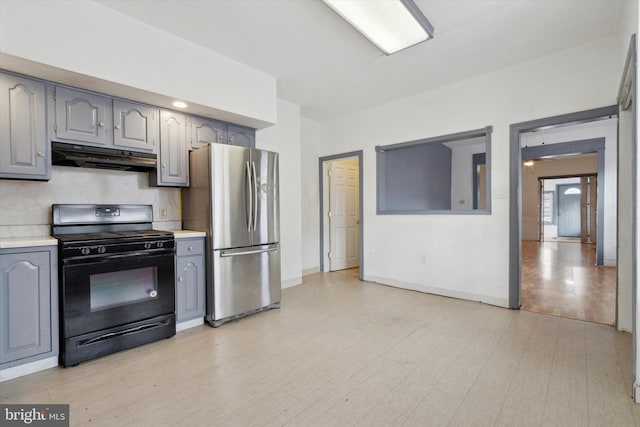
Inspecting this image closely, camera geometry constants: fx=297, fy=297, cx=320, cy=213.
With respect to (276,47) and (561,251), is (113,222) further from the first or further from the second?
(561,251)

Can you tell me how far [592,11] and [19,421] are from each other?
4.91 m

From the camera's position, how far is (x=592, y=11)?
2.44 meters

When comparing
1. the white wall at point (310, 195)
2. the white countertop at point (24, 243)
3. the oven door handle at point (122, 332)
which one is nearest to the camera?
the white countertop at point (24, 243)

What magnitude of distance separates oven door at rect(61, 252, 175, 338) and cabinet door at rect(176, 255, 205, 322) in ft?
0.29

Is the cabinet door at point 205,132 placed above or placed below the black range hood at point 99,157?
above

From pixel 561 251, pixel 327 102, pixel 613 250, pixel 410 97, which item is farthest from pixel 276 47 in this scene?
pixel 561 251

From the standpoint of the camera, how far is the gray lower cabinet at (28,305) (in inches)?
79.0

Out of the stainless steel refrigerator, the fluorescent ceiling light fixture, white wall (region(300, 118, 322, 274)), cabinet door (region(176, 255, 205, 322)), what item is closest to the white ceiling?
the fluorescent ceiling light fixture

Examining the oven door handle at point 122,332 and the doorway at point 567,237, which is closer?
the oven door handle at point 122,332

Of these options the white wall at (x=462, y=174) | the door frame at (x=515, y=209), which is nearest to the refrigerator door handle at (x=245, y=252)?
the door frame at (x=515, y=209)

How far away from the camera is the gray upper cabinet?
2.97m

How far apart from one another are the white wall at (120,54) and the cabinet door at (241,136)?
259mm

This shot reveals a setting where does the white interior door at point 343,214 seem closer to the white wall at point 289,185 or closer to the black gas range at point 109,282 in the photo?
the white wall at point 289,185

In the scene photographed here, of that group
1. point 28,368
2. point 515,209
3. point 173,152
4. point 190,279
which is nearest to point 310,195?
point 173,152
